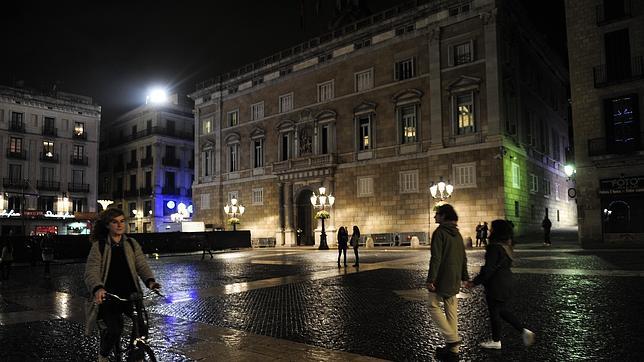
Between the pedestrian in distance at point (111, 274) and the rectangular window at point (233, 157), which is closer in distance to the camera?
the pedestrian in distance at point (111, 274)

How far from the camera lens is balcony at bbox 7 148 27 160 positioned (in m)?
51.5

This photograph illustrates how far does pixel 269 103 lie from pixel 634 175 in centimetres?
2925

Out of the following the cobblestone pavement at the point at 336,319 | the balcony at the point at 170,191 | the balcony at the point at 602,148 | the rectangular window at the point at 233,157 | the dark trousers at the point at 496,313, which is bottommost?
the cobblestone pavement at the point at 336,319

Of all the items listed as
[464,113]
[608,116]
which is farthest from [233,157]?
[608,116]

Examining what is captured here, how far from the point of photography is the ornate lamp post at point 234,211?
137 feet

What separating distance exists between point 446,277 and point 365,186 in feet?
102

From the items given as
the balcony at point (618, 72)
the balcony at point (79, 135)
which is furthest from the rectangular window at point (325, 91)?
the balcony at point (79, 135)

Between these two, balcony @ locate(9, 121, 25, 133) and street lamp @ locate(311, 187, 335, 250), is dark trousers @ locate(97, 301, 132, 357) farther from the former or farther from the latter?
balcony @ locate(9, 121, 25, 133)

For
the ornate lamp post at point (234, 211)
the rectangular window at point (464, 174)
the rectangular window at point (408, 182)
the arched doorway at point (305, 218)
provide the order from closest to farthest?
1. the rectangular window at point (464, 174)
2. the rectangular window at point (408, 182)
3. the arched doorway at point (305, 218)
4. the ornate lamp post at point (234, 211)

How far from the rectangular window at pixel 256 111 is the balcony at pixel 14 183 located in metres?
25.2

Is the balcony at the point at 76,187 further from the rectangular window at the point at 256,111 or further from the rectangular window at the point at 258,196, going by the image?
the rectangular window at the point at 256,111

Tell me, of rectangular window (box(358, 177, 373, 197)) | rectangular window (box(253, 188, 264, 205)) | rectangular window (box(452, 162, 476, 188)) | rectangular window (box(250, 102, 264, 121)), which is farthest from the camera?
rectangular window (box(250, 102, 264, 121))

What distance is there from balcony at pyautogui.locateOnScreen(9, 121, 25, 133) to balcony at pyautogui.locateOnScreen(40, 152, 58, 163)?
121 inches

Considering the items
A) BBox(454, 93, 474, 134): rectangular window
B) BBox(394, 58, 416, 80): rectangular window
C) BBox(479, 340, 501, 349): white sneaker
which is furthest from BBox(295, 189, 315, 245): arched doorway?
BBox(479, 340, 501, 349): white sneaker
